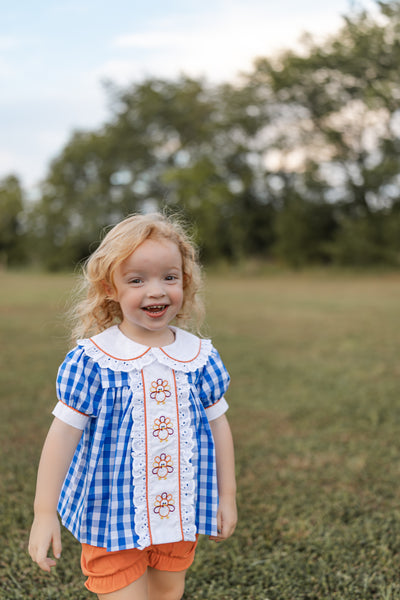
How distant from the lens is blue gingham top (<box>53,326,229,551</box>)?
1541mm

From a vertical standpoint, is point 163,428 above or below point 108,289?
below

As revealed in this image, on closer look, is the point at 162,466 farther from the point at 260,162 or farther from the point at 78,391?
the point at 260,162

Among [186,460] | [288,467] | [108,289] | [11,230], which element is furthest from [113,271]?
[11,230]

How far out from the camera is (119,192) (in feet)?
97.9

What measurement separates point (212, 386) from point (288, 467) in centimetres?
186

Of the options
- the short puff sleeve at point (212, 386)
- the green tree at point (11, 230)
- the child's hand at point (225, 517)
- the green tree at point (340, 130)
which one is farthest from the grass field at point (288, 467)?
the green tree at point (11, 230)

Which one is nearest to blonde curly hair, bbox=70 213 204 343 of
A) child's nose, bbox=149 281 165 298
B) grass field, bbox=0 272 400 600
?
child's nose, bbox=149 281 165 298

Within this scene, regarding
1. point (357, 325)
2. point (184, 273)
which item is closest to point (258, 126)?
point (357, 325)

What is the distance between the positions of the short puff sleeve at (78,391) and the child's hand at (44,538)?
0.24 m

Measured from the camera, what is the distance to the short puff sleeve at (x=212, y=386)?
1.68 metres

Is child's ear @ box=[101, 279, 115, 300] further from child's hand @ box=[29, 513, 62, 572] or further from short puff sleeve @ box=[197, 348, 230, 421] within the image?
child's hand @ box=[29, 513, 62, 572]

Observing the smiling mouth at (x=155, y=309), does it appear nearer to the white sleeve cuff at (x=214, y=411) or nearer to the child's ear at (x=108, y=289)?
the child's ear at (x=108, y=289)

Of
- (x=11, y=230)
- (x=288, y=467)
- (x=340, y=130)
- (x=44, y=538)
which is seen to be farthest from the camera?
(x=11, y=230)

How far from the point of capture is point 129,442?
5.08 ft
